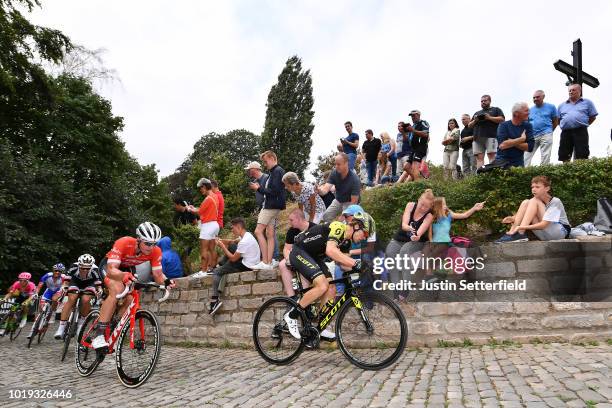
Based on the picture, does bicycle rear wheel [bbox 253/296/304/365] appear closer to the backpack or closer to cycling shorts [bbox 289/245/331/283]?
cycling shorts [bbox 289/245/331/283]

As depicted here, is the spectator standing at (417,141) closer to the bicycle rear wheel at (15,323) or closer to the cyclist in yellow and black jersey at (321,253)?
the cyclist in yellow and black jersey at (321,253)

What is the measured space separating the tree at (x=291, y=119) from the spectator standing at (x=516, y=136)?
31.7 m

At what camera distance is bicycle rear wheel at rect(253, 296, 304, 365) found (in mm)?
6883

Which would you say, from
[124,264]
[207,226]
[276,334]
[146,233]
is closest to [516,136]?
[276,334]

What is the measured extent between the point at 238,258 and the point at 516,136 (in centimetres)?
540

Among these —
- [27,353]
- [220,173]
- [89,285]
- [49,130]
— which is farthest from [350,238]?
[220,173]

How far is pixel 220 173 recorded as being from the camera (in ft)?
161

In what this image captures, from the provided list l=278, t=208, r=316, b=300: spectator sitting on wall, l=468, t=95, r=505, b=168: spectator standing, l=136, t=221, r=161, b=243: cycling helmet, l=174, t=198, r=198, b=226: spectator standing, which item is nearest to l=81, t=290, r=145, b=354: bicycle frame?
l=136, t=221, r=161, b=243: cycling helmet

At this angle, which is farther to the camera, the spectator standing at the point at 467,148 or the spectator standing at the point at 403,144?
the spectator standing at the point at 403,144

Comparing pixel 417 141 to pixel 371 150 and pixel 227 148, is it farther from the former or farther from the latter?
pixel 227 148

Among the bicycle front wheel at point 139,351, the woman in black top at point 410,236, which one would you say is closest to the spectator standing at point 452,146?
the woman in black top at point 410,236

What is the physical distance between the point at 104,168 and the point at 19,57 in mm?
8676

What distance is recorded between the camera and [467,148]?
13.0 meters

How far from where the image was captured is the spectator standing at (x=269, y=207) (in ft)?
31.1
